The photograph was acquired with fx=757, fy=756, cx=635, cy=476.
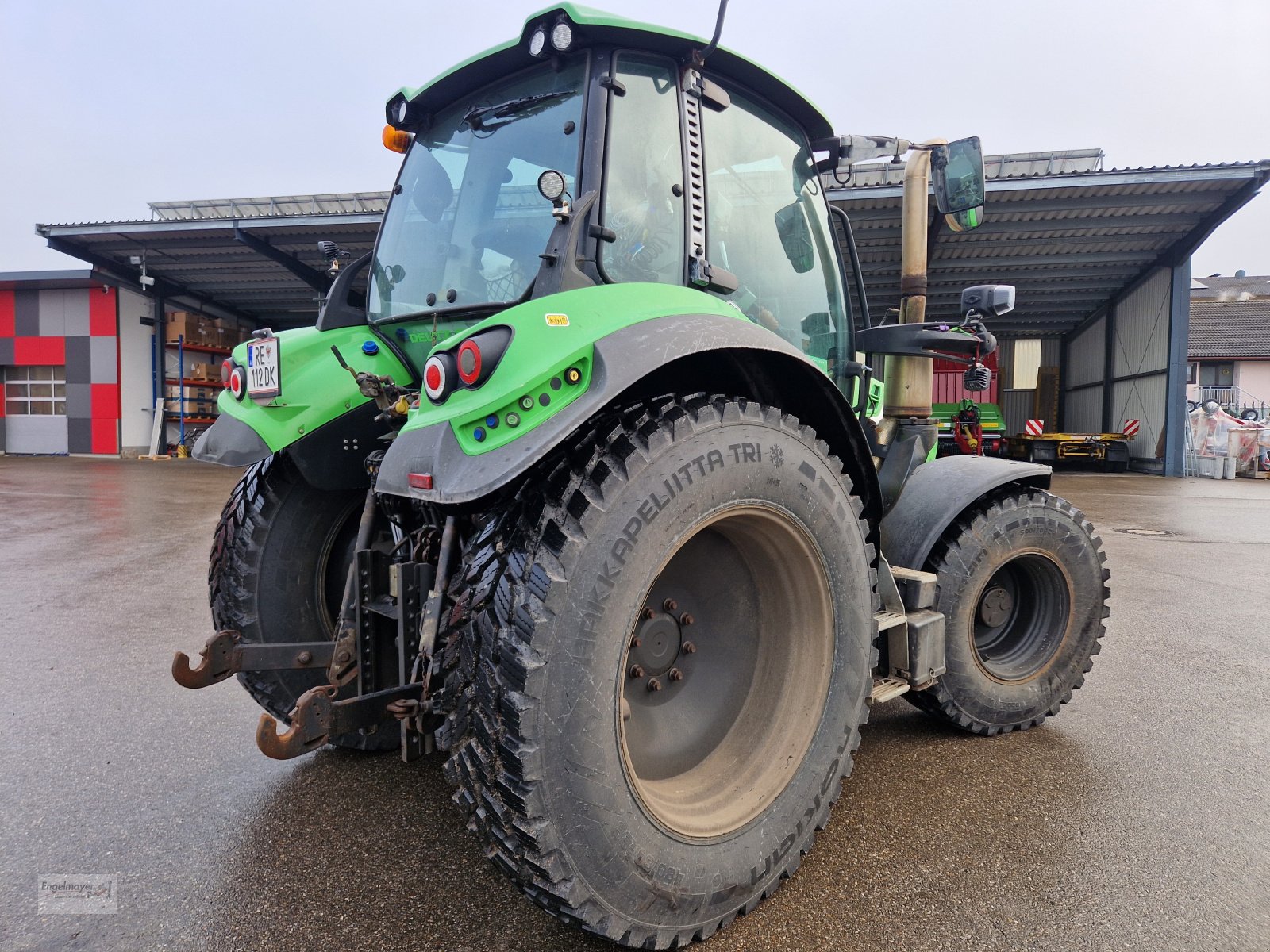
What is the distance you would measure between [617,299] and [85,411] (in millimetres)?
25449

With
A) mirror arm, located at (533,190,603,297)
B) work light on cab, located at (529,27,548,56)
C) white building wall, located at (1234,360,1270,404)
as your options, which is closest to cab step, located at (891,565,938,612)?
mirror arm, located at (533,190,603,297)

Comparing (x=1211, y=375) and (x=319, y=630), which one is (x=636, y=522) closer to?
(x=319, y=630)

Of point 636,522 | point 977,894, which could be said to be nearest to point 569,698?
point 636,522

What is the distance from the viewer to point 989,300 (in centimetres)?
278

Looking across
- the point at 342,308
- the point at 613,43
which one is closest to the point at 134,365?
the point at 342,308

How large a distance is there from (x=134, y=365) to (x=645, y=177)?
24.3m

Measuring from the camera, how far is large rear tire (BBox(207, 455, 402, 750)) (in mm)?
2564

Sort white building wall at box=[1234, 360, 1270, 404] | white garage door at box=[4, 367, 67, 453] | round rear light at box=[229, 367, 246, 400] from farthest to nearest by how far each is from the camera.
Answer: white building wall at box=[1234, 360, 1270, 404] < white garage door at box=[4, 367, 67, 453] < round rear light at box=[229, 367, 246, 400]

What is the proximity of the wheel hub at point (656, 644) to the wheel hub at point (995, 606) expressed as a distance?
1.62 m

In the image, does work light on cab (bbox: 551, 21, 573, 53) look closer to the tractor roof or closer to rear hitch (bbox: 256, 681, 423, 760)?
the tractor roof

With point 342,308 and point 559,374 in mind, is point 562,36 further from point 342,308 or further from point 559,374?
point 342,308

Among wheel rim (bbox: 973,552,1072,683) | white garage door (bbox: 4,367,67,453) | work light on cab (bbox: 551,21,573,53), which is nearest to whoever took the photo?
work light on cab (bbox: 551,21,573,53)

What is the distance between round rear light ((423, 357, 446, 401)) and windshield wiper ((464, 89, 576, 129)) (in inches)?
40.6

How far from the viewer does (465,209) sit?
2.46 metres
